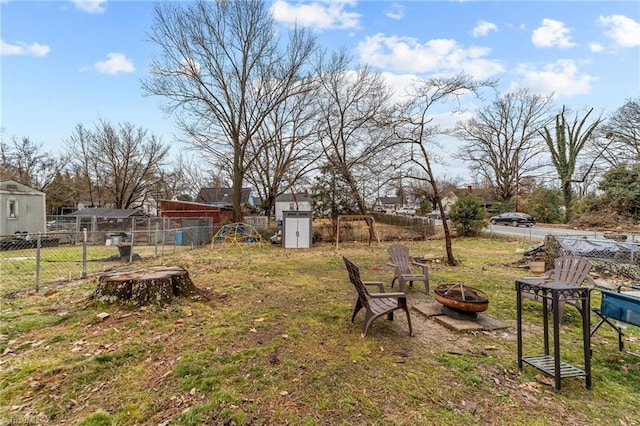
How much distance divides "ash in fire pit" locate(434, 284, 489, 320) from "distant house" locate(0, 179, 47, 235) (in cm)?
2033

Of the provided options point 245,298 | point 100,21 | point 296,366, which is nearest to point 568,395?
point 296,366

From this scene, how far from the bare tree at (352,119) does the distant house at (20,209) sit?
1679 cm

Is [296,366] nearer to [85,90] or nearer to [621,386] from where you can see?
[621,386]

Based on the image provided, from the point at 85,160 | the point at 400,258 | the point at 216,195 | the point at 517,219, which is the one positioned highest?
the point at 85,160

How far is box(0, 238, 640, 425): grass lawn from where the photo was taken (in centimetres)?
234

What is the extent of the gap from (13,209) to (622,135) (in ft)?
140

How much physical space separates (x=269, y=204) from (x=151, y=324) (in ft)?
69.4

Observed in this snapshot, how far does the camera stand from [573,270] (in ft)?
16.0

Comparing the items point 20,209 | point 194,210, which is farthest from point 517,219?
point 20,209

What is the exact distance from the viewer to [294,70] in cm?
1730

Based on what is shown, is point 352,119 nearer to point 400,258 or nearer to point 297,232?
point 297,232

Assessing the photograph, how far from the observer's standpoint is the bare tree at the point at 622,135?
23766 millimetres

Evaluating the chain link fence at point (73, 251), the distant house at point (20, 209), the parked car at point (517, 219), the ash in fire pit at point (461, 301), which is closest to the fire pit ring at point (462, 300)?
the ash in fire pit at point (461, 301)

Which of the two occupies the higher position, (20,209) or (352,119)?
(352,119)
